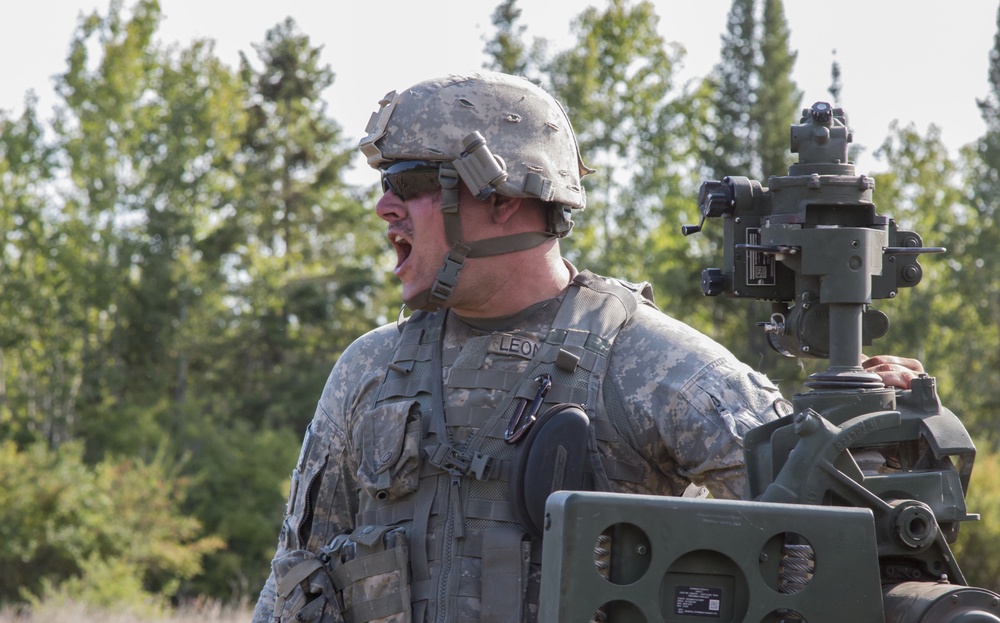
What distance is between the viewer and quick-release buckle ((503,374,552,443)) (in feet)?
11.6

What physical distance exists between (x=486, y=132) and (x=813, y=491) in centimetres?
177

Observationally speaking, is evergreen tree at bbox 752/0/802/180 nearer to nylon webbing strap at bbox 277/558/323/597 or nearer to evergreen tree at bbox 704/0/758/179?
evergreen tree at bbox 704/0/758/179

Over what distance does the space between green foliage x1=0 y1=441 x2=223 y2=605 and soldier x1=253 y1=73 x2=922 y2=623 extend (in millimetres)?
17403

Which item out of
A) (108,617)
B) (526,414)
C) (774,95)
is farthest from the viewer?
(774,95)

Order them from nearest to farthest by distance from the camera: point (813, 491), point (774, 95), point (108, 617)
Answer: point (813, 491)
point (108, 617)
point (774, 95)

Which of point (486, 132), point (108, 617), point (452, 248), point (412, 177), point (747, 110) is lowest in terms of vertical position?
point (108, 617)

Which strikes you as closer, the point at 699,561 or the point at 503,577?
the point at 699,561

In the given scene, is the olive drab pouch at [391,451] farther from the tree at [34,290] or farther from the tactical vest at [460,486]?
the tree at [34,290]

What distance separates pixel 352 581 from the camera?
3.72 meters

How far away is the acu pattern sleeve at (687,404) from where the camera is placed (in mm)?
3383

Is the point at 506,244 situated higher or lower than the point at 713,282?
higher

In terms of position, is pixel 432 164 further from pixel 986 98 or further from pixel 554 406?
pixel 986 98

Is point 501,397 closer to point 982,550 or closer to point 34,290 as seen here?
point 982,550

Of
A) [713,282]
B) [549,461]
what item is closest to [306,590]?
[549,461]
